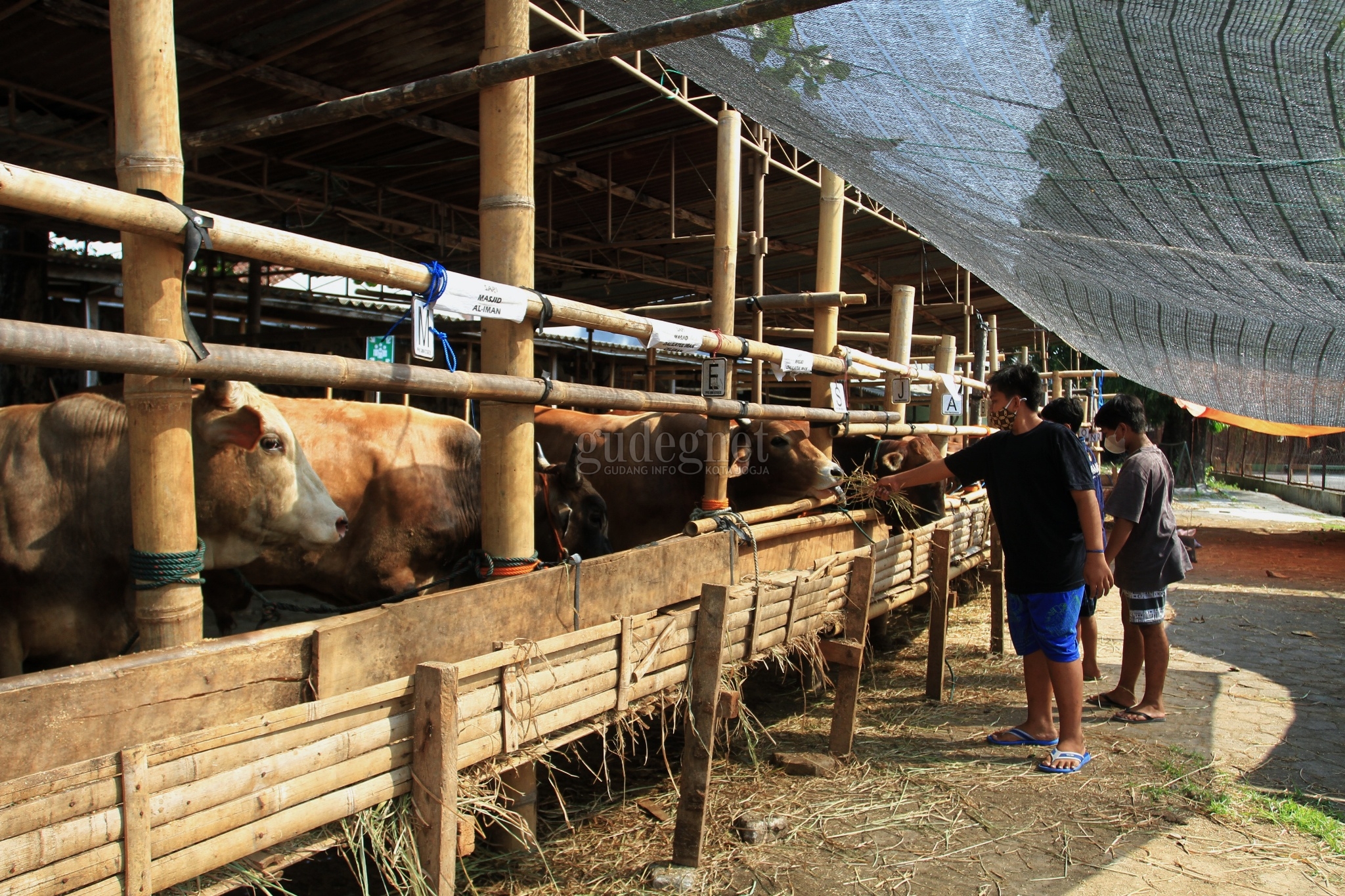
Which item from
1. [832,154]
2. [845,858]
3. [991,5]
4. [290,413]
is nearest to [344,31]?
[290,413]

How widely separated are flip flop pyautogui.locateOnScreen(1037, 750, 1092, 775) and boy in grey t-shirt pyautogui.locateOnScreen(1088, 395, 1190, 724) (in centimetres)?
99

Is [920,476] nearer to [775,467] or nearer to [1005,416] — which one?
[1005,416]

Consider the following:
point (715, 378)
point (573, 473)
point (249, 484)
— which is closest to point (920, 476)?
point (715, 378)

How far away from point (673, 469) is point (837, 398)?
1.37 m

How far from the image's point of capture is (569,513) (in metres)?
5.03

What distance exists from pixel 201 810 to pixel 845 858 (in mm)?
2613

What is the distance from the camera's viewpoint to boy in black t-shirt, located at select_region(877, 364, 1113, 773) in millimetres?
4391

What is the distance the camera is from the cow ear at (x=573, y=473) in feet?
16.9

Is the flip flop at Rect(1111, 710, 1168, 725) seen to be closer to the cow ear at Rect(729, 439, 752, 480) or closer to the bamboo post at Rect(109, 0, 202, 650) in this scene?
the cow ear at Rect(729, 439, 752, 480)

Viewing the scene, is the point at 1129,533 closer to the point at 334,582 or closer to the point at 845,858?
the point at 845,858

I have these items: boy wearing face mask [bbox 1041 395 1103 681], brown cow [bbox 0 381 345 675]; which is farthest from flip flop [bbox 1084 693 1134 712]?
brown cow [bbox 0 381 345 675]

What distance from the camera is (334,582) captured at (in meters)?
4.45

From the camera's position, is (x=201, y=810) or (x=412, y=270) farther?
(x=412, y=270)

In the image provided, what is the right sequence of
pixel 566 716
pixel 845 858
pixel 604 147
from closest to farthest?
pixel 566 716 → pixel 845 858 → pixel 604 147
